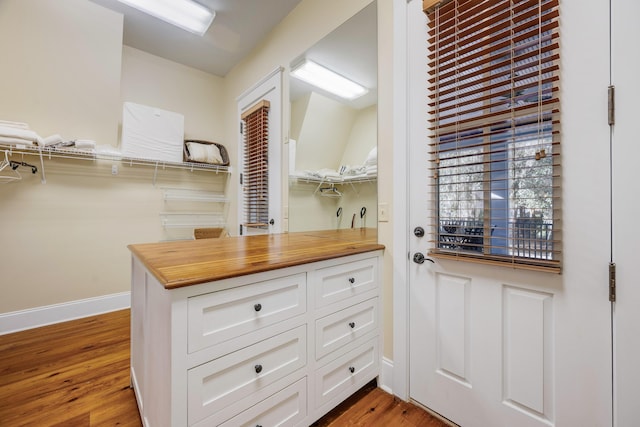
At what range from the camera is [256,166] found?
2957mm

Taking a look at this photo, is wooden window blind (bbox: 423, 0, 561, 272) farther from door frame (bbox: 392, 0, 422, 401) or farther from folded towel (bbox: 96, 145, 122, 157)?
folded towel (bbox: 96, 145, 122, 157)

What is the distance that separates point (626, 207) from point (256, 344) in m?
1.44

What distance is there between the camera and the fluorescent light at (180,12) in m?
2.32

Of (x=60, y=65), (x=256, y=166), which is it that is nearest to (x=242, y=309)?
(x=256, y=166)

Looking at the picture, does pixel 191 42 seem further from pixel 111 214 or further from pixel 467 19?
pixel 467 19

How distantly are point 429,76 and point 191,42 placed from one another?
2.75 meters

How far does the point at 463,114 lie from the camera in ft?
4.25

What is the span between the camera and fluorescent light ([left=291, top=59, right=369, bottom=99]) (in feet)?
6.29

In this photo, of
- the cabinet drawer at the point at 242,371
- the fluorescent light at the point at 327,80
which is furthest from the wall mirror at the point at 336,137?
the cabinet drawer at the point at 242,371

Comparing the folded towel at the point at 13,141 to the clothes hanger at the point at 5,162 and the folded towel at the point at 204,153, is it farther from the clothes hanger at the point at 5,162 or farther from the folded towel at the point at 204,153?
the folded towel at the point at 204,153

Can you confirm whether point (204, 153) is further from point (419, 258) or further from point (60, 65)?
point (419, 258)

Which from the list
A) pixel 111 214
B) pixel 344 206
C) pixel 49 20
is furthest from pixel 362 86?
pixel 111 214

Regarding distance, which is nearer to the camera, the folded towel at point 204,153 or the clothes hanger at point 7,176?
the clothes hanger at point 7,176

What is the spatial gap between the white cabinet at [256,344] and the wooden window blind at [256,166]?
1.49 metres
